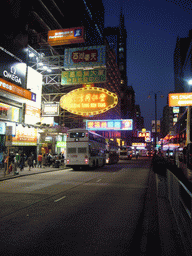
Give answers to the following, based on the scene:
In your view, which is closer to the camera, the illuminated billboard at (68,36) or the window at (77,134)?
the window at (77,134)

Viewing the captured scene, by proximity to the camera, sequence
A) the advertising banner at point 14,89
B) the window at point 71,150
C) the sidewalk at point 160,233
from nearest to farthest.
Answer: the sidewalk at point 160,233 → the advertising banner at point 14,89 → the window at point 71,150

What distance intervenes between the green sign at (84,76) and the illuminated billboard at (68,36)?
3828mm

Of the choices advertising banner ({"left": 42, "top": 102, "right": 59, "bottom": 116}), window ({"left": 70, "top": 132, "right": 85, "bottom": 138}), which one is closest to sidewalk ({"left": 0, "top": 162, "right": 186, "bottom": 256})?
window ({"left": 70, "top": 132, "right": 85, "bottom": 138})

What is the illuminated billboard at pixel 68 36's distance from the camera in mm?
27219

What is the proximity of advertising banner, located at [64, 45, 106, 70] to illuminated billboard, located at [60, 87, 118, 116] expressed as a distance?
2806mm

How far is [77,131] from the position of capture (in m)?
25.8

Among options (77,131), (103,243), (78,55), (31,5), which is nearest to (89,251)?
(103,243)

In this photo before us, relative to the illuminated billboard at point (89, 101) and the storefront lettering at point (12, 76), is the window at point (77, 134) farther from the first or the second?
the storefront lettering at point (12, 76)

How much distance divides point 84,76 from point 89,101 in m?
2.99

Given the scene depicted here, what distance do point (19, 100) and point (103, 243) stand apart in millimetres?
23616

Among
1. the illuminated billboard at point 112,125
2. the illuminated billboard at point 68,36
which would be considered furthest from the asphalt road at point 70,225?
the illuminated billboard at point 112,125

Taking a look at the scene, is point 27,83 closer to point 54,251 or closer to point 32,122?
point 32,122

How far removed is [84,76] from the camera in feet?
87.1

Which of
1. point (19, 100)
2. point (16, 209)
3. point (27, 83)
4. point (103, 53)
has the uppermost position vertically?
point (103, 53)
